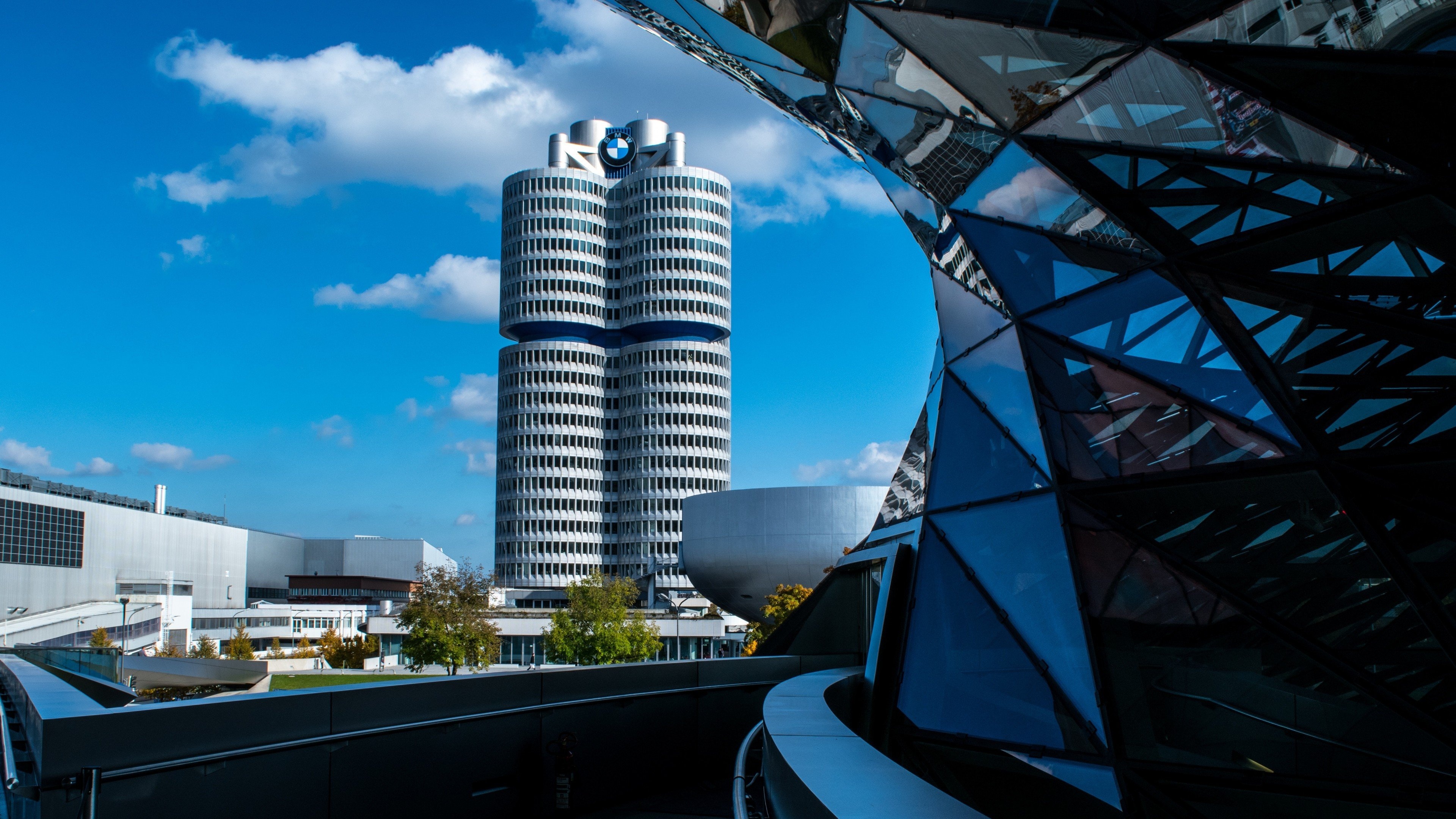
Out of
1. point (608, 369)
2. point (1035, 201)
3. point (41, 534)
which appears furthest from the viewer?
point (608, 369)

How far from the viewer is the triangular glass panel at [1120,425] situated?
8.02m

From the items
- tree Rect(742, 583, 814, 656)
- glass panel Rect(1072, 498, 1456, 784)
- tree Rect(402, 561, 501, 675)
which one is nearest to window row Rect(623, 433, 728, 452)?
tree Rect(402, 561, 501, 675)

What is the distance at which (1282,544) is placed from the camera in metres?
7.54

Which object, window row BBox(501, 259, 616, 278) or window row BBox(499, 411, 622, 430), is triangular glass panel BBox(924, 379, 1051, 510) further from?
window row BBox(501, 259, 616, 278)

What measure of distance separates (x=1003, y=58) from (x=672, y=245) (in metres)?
149

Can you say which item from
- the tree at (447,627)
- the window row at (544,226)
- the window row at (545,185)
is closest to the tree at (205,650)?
the tree at (447,627)

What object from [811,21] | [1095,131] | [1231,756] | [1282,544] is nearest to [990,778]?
[1231,756]

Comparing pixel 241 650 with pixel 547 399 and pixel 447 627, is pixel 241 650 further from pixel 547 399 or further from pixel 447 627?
pixel 547 399

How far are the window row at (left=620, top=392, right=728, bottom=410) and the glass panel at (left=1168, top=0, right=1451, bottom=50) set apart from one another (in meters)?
146

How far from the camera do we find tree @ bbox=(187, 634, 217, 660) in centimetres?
7256

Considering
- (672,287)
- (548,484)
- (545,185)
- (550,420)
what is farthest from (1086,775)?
(545,185)

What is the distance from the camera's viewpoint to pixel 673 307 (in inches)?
6068

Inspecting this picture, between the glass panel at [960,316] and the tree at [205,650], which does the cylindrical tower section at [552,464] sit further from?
the glass panel at [960,316]

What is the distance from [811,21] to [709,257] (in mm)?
148118
